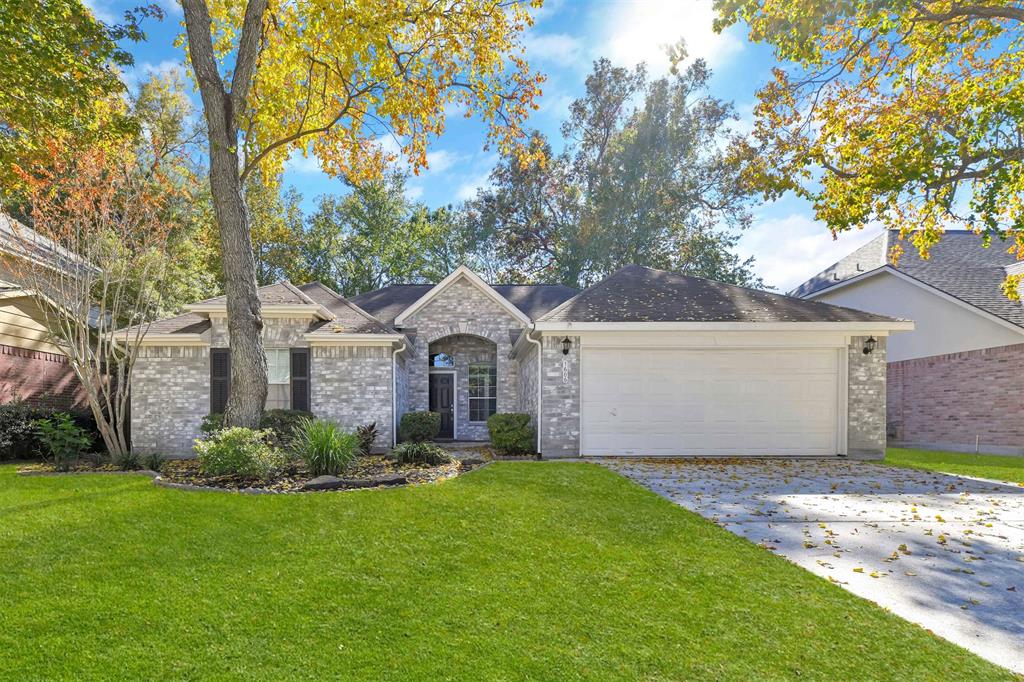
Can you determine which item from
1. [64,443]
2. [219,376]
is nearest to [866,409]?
[219,376]

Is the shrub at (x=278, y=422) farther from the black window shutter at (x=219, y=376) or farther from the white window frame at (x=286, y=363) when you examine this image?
the white window frame at (x=286, y=363)

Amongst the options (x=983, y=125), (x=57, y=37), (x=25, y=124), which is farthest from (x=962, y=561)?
(x=25, y=124)

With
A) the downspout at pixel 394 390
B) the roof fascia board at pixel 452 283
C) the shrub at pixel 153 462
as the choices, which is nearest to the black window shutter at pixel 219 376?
the shrub at pixel 153 462

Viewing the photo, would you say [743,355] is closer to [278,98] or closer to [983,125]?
[983,125]

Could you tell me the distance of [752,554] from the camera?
445cm

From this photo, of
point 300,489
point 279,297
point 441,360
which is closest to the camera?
point 300,489

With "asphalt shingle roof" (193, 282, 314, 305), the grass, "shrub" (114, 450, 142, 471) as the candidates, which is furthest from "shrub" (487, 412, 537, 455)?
the grass

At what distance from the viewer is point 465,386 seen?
14828 millimetres

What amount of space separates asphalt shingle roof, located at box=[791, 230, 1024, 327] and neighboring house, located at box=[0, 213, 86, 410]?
72.3 feet

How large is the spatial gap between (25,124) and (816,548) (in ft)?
46.8

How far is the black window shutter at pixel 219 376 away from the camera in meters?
11.4

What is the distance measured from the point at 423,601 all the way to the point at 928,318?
1686 cm

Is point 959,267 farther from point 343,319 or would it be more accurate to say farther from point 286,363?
point 286,363

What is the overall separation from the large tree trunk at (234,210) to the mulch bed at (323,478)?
4.45 ft
